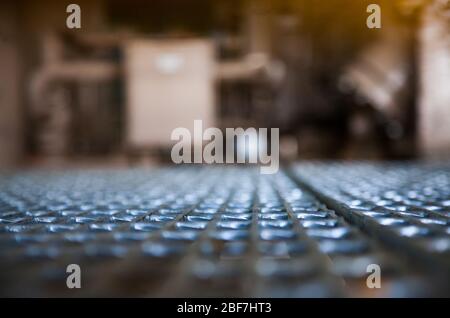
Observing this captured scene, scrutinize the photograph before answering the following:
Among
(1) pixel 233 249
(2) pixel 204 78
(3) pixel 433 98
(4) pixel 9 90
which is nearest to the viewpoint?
(1) pixel 233 249

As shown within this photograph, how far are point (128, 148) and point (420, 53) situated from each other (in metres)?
2.79

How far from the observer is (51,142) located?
4539mm

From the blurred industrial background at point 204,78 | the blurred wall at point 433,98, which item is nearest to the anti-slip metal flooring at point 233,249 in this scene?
the blurred wall at point 433,98

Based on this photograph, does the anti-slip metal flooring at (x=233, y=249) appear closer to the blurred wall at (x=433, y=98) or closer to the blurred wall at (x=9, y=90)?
the blurred wall at (x=433, y=98)

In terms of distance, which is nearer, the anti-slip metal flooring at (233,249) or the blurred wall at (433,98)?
the anti-slip metal flooring at (233,249)

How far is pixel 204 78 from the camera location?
3965 millimetres

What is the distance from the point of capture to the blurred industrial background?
3.93 meters

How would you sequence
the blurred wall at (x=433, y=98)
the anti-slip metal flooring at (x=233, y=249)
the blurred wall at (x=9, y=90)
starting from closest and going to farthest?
the anti-slip metal flooring at (x=233, y=249) < the blurred wall at (x=433, y=98) < the blurred wall at (x=9, y=90)

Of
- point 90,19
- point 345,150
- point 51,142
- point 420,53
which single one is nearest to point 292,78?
point 345,150

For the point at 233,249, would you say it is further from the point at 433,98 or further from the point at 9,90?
the point at 9,90

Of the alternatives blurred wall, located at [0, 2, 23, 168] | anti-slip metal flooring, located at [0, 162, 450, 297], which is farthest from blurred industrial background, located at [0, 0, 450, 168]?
anti-slip metal flooring, located at [0, 162, 450, 297]

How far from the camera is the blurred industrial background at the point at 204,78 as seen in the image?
393 cm

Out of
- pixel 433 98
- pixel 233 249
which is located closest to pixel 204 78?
pixel 433 98

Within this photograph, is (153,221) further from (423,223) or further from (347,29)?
(347,29)
